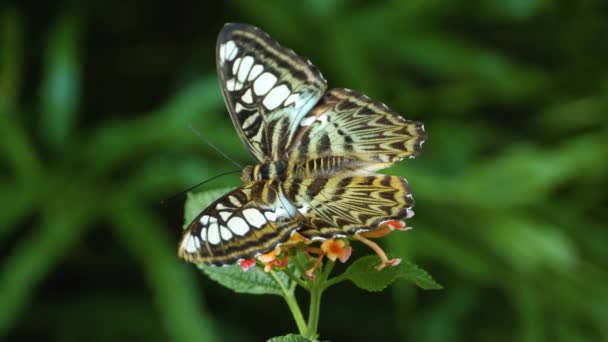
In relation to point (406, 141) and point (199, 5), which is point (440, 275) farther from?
point (406, 141)

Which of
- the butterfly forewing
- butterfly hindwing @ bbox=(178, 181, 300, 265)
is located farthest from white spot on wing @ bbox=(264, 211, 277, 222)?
the butterfly forewing

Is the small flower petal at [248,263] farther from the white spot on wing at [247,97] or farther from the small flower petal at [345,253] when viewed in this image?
the white spot on wing at [247,97]

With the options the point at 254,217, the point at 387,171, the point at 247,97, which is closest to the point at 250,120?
the point at 247,97

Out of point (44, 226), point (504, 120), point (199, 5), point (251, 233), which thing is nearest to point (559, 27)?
point (504, 120)

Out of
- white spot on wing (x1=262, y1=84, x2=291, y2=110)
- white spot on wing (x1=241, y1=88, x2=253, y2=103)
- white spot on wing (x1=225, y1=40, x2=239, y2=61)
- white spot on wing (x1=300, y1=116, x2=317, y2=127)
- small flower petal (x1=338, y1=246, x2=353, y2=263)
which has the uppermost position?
white spot on wing (x1=225, y1=40, x2=239, y2=61)

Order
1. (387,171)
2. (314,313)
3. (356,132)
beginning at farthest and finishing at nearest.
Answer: (387,171) < (356,132) < (314,313)

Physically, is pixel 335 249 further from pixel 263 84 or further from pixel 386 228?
pixel 263 84

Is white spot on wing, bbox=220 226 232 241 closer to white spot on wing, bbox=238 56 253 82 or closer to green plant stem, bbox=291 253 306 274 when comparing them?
green plant stem, bbox=291 253 306 274

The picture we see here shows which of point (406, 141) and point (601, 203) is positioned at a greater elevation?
point (406, 141)
